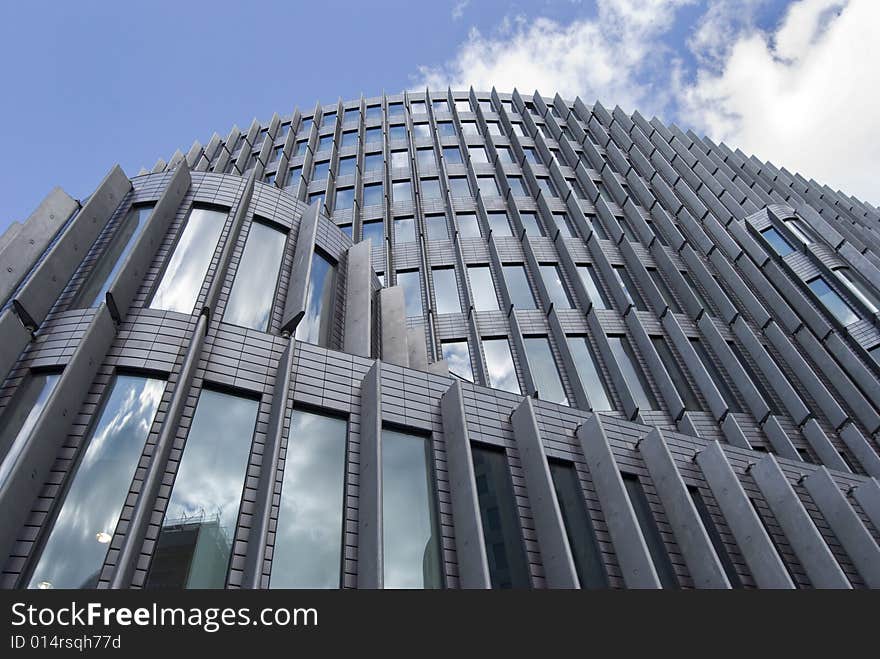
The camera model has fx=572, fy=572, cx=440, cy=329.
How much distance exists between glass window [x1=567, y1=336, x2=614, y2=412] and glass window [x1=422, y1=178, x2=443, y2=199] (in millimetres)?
13085

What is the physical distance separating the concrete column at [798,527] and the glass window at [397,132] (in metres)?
30.7

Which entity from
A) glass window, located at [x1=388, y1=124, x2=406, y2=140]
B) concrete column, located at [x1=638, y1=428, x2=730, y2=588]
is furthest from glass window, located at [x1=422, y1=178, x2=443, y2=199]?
concrete column, located at [x1=638, y1=428, x2=730, y2=588]

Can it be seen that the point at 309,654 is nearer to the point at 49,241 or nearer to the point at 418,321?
the point at 49,241

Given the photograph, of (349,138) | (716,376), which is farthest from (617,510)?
(349,138)

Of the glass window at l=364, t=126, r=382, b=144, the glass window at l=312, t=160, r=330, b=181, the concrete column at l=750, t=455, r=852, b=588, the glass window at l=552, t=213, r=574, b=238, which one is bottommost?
the concrete column at l=750, t=455, r=852, b=588

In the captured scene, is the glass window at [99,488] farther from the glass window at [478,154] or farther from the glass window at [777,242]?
the glass window at [478,154]

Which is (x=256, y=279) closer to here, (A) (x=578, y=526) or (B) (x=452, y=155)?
(A) (x=578, y=526)

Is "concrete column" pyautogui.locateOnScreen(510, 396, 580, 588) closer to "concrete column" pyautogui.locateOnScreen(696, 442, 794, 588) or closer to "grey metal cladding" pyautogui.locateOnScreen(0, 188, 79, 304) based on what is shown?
"concrete column" pyautogui.locateOnScreen(696, 442, 794, 588)

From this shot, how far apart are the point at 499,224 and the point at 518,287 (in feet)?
16.8

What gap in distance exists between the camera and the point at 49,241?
1317 cm

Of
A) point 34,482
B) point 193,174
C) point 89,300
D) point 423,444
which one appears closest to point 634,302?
point 423,444

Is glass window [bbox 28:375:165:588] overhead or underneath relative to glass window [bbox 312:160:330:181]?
underneath

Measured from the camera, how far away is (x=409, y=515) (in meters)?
10.6

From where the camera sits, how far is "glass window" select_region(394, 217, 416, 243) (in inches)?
1166
